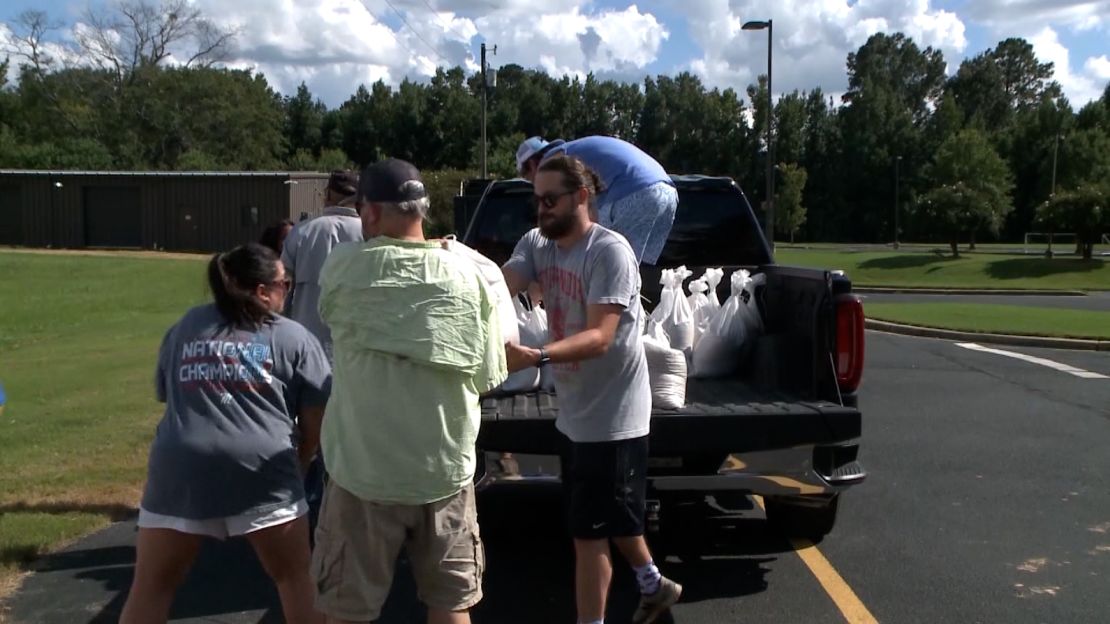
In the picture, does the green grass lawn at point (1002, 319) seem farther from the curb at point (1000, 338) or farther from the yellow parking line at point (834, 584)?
the yellow parking line at point (834, 584)

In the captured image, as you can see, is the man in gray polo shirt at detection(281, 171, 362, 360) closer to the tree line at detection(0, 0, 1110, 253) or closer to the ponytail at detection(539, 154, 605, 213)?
the ponytail at detection(539, 154, 605, 213)

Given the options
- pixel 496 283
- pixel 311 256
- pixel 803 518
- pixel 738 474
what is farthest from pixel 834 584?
pixel 311 256

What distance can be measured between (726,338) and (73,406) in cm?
682

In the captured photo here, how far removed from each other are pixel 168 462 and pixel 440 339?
107 cm

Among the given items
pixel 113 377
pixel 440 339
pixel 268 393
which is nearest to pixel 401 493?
pixel 440 339

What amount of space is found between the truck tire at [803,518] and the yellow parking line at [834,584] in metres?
0.06

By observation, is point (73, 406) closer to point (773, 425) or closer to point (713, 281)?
point (713, 281)

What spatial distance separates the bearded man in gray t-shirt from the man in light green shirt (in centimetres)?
73

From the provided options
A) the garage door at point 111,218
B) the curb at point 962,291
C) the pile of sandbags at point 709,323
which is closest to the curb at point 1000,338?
the pile of sandbags at point 709,323

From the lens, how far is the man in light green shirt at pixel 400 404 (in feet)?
9.21

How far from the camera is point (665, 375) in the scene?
15.3 feet

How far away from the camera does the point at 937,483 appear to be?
6906 mm

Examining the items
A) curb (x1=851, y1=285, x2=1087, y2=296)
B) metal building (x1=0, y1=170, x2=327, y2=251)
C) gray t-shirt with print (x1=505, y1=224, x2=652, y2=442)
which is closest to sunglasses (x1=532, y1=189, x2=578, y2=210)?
gray t-shirt with print (x1=505, y1=224, x2=652, y2=442)

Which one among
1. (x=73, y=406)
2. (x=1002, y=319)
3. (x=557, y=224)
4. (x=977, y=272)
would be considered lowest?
(x=73, y=406)
